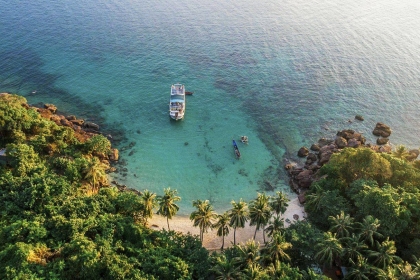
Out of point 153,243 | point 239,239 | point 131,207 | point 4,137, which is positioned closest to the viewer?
point 153,243

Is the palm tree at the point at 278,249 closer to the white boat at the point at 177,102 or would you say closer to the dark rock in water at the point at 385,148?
the dark rock in water at the point at 385,148

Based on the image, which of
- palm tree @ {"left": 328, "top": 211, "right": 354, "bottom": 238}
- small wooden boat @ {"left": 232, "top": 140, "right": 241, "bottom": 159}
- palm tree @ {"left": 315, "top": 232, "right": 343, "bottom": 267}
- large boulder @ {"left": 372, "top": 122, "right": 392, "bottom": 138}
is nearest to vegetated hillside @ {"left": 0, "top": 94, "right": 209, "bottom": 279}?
palm tree @ {"left": 315, "top": 232, "right": 343, "bottom": 267}

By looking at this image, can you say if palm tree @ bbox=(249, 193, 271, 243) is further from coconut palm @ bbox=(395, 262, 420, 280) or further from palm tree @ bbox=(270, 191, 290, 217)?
coconut palm @ bbox=(395, 262, 420, 280)

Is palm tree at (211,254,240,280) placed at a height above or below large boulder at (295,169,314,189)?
above

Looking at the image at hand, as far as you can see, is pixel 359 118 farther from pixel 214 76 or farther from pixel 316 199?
pixel 316 199

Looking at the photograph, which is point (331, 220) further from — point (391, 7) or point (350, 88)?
point (391, 7)

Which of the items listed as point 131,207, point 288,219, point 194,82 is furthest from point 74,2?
point 288,219

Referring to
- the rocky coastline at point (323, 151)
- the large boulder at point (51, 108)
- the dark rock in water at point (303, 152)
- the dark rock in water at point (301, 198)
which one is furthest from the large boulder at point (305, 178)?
the large boulder at point (51, 108)
